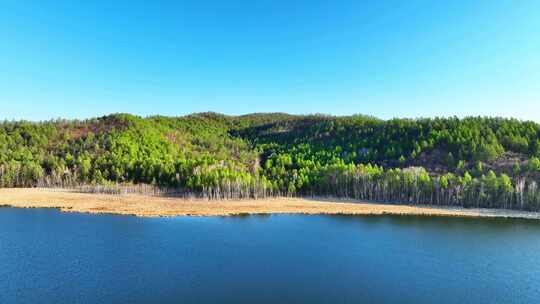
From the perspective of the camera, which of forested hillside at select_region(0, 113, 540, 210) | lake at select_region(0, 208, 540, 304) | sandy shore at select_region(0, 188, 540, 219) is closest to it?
lake at select_region(0, 208, 540, 304)

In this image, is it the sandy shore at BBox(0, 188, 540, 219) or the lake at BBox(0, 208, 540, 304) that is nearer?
the lake at BBox(0, 208, 540, 304)

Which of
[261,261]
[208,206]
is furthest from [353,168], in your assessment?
[261,261]

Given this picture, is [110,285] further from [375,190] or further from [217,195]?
[375,190]

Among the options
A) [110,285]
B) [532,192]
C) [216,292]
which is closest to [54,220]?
[110,285]

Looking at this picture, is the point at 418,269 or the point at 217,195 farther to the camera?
the point at 217,195

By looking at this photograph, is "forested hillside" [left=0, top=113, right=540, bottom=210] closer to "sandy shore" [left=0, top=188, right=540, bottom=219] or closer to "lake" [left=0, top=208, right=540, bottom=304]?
"sandy shore" [left=0, top=188, right=540, bottom=219]

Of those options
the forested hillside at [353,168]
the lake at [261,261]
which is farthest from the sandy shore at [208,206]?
the lake at [261,261]

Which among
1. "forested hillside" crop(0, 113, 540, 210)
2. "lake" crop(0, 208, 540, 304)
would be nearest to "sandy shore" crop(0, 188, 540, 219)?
"forested hillside" crop(0, 113, 540, 210)
